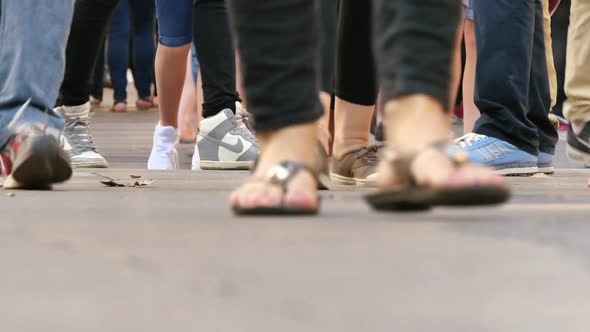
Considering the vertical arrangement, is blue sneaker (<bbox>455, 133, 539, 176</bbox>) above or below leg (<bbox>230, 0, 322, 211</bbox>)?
below

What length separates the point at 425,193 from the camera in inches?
66.6

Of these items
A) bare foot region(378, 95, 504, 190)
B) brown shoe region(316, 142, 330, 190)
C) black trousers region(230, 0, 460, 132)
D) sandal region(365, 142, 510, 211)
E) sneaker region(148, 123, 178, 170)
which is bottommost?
sneaker region(148, 123, 178, 170)

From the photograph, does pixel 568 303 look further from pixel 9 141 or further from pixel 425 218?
pixel 9 141

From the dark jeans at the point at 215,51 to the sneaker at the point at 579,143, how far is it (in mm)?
1219

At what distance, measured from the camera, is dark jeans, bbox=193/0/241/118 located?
158 inches

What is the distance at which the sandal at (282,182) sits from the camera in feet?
5.90

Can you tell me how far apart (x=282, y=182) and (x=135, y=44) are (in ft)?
24.5

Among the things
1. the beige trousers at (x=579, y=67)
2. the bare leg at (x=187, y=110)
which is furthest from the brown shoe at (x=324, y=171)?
the bare leg at (x=187, y=110)

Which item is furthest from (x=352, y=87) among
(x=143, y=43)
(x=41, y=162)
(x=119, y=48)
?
(x=119, y=48)

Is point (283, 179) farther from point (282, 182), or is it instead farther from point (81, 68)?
point (81, 68)

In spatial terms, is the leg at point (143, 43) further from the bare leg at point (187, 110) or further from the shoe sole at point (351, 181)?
the shoe sole at point (351, 181)

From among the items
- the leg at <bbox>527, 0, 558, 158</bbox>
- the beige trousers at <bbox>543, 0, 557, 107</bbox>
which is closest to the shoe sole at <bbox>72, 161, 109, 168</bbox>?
the leg at <bbox>527, 0, 558, 158</bbox>

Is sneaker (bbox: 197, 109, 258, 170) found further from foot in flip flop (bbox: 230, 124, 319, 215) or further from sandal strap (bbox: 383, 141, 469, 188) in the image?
sandal strap (bbox: 383, 141, 469, 188)

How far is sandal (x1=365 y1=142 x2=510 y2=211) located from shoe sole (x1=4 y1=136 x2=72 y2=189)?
0.84 metres
